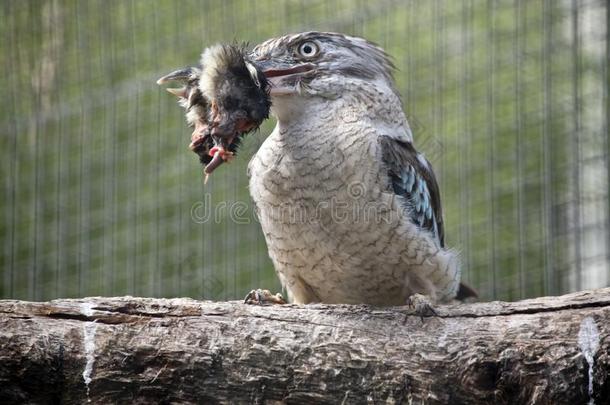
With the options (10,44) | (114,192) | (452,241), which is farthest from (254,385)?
(10,44)

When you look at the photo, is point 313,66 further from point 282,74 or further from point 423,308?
point 423,308

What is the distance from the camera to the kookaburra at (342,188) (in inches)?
135

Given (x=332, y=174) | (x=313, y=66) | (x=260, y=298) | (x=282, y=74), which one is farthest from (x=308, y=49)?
(x=260, y=298)

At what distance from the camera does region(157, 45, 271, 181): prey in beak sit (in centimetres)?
320

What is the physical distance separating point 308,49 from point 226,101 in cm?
64

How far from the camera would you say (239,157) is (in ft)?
16.3

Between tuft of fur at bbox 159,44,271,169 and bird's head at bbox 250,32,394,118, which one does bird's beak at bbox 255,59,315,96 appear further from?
tuft of fur at bbox 159,44,271,169

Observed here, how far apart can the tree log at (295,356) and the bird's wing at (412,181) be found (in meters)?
0.75

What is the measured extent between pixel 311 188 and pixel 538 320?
1043 mm

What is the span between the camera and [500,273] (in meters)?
5.42

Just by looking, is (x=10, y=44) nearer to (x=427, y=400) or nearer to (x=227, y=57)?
(x=227, y=57)

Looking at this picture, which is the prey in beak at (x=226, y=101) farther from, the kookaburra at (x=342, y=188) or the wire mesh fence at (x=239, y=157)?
the wire mesh fence at (x=239, y=157)

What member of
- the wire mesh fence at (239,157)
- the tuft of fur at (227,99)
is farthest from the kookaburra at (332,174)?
the wire mesh fence at (239,157)

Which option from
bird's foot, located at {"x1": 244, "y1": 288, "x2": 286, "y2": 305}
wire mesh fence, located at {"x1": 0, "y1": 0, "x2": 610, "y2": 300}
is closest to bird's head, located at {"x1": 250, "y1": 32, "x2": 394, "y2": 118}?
bird's foot, located at {"x1": 244, "y1": 288, "x2": 286, "y2": 305}
